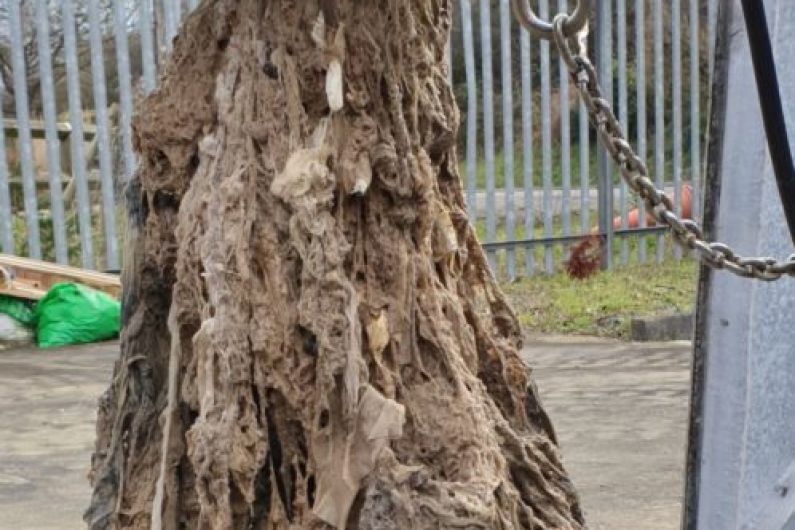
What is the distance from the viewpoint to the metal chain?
1.99 m

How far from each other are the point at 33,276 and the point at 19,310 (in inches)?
8.4

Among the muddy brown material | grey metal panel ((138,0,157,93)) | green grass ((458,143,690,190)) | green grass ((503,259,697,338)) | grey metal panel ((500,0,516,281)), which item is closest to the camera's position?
the muddy brown material

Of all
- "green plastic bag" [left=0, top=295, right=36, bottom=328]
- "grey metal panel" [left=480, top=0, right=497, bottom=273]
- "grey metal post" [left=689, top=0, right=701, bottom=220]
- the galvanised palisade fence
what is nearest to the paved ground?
"green plastic bag" [left=0, top=295, right=36, bottom=328]

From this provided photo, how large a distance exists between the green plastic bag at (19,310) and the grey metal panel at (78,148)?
0.48m

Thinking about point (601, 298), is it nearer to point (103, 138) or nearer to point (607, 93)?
point (607, 93)

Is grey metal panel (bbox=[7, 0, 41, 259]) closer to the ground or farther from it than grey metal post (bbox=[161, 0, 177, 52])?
closer to the ground

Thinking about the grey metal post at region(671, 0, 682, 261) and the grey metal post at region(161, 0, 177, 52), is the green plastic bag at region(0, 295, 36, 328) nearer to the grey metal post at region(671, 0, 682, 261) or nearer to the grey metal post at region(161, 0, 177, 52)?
the grey metal post at region(161, 0, 177, 52)

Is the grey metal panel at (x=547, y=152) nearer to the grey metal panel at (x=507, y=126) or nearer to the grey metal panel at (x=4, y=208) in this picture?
the grey metal panel at (x=507, y=126)

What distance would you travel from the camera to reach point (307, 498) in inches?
98.3

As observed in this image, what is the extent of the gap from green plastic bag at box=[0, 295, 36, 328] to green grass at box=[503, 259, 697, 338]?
3028 mm

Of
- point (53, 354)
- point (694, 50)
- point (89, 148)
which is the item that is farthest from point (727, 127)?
point (694, 50)

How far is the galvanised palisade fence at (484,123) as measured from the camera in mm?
8211

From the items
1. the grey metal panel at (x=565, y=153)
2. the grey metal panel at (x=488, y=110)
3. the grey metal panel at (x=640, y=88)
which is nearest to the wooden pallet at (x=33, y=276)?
the grey metal panel at (x=488, y=110)

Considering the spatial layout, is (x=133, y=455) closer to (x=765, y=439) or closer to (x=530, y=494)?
(x=530, y=494)
